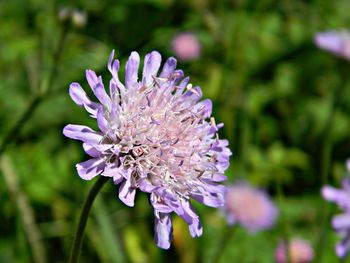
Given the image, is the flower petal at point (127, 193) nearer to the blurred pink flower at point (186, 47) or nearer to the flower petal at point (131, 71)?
the flower petal at point (131, 71)

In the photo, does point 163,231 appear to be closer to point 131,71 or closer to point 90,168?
point 90,168

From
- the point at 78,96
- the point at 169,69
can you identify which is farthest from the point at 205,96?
the point at 78,96

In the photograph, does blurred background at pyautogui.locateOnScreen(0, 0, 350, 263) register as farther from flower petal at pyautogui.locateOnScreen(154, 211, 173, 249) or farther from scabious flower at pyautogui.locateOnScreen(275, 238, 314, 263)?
flower petal at pyautogui.locateOnScreen(154, 211, 173, 249)

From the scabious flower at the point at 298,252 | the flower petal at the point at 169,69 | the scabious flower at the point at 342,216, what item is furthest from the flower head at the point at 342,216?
the flower petal at the point at 169,69

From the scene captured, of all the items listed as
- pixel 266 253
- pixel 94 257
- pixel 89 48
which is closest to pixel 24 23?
pixel 89 48

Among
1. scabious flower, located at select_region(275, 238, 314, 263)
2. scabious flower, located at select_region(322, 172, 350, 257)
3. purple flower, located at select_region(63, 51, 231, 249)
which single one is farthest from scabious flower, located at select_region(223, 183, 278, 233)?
purple flower, located at select_region(63, 51, 231, 249)
